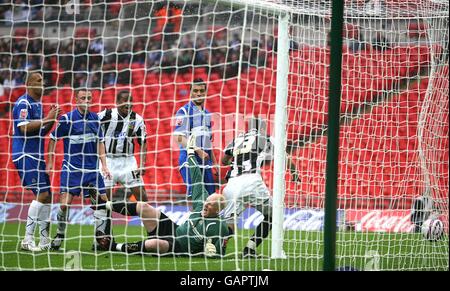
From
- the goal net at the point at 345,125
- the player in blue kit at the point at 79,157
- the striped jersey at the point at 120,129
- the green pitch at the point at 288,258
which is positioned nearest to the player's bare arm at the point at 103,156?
the player in blue kit at the point at 79,157

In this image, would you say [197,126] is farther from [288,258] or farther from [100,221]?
[288,258]

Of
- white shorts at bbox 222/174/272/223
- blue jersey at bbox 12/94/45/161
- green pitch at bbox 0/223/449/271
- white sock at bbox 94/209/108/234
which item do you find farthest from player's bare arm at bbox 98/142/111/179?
white shorts at bbox 222/174/272/223

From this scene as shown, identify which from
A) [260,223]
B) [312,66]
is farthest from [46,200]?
[312,66]

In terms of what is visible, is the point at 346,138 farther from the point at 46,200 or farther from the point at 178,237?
the point at 46,200

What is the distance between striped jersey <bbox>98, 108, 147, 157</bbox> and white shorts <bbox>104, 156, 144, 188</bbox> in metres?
0.08

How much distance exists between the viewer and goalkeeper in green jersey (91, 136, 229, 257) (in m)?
6.68

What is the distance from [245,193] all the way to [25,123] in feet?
6.77

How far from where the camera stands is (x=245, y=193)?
22.3 ft

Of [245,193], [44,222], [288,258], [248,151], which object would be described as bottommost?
[288,258]

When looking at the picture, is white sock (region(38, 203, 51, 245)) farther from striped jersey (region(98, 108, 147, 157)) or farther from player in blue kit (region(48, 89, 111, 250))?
striped jersey (region(98, 108, 147, 157))

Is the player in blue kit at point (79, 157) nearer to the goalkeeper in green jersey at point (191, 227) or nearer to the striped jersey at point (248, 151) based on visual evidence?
the goalkeeper in green jersey at point (191, 227)

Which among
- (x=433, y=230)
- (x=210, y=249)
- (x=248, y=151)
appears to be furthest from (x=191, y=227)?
(x=433, y=230)
